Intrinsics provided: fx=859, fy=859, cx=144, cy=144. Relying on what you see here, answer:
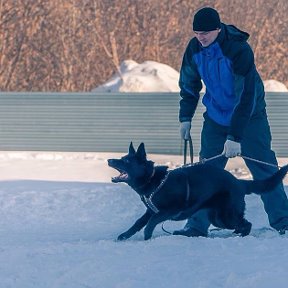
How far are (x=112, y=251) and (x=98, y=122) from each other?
8077mm

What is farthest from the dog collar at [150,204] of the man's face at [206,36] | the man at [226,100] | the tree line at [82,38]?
the tree line at [82,38]

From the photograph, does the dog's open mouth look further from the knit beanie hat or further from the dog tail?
the knit beanie hat

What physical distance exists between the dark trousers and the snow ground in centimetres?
17

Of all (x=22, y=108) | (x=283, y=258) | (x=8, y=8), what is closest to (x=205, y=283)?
(x=283, y=258)

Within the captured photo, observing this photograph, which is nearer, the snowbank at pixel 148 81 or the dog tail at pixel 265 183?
the dog tail at pixel 265 183

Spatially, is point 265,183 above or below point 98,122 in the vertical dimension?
above

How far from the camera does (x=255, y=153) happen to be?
651 centimetres

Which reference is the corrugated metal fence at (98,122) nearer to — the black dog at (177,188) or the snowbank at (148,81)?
the snowbank at (148,81)

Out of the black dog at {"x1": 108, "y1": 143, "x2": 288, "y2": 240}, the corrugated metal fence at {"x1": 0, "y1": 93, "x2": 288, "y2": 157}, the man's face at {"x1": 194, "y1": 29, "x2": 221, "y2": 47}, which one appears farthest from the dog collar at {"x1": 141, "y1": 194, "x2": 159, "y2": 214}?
the corrugated metal fence at {"x1": 0, "y1": 93, "x2": 288, "y2": 157}

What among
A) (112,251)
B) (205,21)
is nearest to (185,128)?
(205,21)

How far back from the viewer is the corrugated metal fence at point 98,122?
43.1 ft

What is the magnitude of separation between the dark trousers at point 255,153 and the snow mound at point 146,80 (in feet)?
33.8

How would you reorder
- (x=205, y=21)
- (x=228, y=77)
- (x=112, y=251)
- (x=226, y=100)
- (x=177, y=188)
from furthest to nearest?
(x=226, y=100) < (x=228, y=77) < (x=177, y=188) < (x=205, y=21) < (x=112, y=251)

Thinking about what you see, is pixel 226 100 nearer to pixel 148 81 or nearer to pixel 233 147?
pixel 233 147
